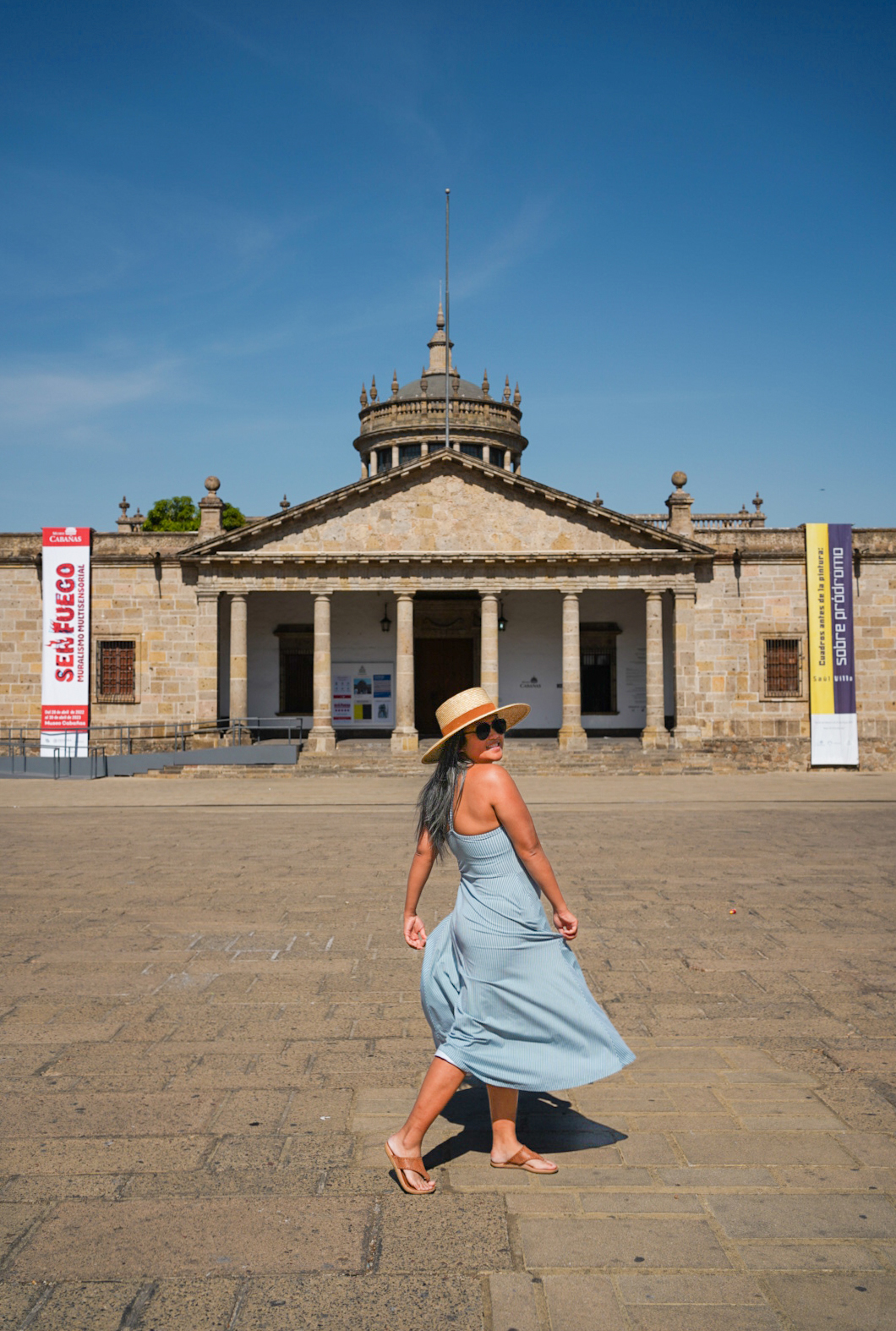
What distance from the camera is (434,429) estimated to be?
156ft

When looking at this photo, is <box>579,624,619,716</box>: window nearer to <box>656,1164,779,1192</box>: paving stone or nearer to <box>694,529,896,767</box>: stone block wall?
<box>694,529,896,767</box>: stone block wall

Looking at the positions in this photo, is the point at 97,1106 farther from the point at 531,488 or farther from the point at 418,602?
the point at 418,602

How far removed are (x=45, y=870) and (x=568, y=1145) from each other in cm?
755

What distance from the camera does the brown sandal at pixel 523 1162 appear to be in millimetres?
3801

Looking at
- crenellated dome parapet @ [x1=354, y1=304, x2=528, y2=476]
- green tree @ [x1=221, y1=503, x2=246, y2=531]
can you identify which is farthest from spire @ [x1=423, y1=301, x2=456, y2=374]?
green tree @ [x1=221, y1=503, x2=246, y2=531]

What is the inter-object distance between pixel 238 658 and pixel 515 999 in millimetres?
24973

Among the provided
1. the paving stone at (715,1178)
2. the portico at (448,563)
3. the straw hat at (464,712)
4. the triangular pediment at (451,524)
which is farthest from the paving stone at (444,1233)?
the triangular pediment at (451,524)

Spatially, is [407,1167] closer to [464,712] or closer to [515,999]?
[515,999]

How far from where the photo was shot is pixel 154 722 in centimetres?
2889

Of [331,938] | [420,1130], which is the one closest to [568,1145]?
[420,1130]

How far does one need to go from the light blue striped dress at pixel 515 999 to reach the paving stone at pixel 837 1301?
0.88 m

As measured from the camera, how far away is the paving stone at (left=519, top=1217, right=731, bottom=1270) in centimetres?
315

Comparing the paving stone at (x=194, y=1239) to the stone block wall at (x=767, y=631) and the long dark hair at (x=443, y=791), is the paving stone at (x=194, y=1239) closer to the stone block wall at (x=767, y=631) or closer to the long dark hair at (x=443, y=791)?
the long dark hair at (x=443, y=791)

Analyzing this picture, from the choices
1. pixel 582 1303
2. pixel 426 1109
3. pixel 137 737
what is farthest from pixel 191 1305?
pixel 137 737
